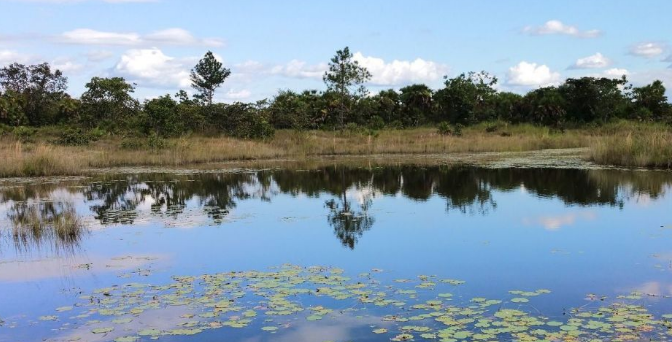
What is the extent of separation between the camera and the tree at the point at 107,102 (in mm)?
42625

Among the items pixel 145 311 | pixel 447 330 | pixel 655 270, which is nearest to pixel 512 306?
pixel 447 330

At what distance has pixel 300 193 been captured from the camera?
16.8 meters

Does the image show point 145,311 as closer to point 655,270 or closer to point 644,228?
point 655,270

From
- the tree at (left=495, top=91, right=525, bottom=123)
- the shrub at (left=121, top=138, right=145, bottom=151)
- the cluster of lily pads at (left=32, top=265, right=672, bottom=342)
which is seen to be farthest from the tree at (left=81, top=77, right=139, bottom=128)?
the cluster of lily pads at (left=32, top=265, right=672, bottom=342)

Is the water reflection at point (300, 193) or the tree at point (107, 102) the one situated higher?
the tree at point (107, 102)

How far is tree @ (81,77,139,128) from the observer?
140 feet

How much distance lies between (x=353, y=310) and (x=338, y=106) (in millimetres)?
40972

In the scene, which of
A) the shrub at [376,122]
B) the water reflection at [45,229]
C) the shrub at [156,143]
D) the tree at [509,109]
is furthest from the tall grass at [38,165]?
→ the tree at [509,109]

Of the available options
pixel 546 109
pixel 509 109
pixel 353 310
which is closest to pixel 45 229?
pixel 353 310

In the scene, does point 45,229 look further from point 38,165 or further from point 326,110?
point 326,110

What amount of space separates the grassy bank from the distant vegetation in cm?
31

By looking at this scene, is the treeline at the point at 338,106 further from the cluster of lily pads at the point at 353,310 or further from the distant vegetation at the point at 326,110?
the cluster of lily pads at the point at 353,310

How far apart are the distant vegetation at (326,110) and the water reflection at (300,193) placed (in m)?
11.1

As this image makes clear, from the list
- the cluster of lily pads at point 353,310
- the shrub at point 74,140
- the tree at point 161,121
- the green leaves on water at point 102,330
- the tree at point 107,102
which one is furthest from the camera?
the tree at point 107,102
